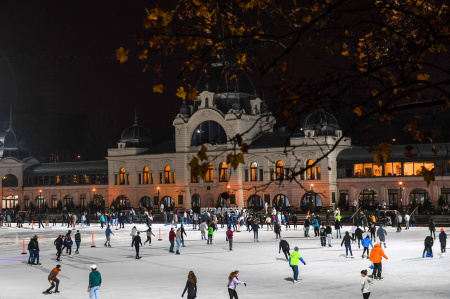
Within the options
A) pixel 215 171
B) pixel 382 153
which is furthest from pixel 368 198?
pixel 382 153

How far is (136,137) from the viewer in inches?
4109

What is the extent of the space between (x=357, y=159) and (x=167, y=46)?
77.4 meters

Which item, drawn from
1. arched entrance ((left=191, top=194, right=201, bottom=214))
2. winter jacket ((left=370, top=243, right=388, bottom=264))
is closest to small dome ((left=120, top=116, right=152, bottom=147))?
arched entrance ((left=191, top=194, right=201, bottom=214))

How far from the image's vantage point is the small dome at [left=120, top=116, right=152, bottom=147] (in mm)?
104062

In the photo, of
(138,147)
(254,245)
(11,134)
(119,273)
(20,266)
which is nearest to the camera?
(119,273)

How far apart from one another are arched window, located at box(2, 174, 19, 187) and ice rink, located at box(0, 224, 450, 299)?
2694 inches

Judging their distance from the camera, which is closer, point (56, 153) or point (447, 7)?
point (447, 7)

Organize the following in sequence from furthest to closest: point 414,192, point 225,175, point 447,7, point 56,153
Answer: point 56,153 → point 225,175 → point 414,192 → point 447,7

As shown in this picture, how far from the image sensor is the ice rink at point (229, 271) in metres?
24.0

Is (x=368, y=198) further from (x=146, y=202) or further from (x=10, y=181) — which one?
(x=10, y=181)

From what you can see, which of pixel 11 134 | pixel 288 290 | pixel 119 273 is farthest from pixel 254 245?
pixel 11 134

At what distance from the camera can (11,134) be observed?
11412 cm

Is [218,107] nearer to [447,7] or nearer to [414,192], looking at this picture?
[414,192]

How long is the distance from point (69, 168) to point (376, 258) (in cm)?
8591
